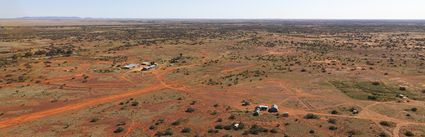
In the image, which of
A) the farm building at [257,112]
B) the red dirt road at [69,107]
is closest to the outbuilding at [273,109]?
the farm building at [257,112]

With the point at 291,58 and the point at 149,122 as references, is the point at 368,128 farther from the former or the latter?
the point at 291,58

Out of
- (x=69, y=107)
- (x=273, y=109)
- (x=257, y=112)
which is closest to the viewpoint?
(x=257, y=112)

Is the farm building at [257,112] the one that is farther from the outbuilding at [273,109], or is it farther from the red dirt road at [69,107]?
the red dirt road at [69,107]

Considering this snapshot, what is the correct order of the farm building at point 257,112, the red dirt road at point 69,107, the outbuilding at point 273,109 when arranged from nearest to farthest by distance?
the red dirt road at point 69,107
the farm building at point 257,112
the outbuilding at point 273,109

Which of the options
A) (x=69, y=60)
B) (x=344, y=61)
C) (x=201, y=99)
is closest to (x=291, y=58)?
(x=344, y=61)

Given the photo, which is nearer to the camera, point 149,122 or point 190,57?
point 149,122

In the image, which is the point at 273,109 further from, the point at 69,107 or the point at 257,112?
the point at 69,107

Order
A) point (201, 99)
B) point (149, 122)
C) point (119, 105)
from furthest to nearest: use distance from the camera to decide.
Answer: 1. point (201, 99)
2. point (119, 105)
3. point (149, 122)

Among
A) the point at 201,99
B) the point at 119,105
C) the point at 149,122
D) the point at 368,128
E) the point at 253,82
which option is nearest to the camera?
the point at 368,128

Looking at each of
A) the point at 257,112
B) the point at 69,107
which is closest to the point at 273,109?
the point at 257,112

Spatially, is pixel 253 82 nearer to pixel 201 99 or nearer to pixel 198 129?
pixel 201 99
